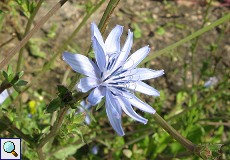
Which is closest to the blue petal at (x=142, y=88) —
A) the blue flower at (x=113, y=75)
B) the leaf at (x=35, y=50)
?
the blue flower at (x=113, y=75)

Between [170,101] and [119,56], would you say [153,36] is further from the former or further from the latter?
[119,56]

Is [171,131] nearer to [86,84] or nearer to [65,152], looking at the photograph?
[86,84]

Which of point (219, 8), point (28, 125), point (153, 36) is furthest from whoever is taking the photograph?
point (219, 8)

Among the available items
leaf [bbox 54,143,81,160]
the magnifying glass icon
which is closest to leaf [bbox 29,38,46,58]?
leaf [bbox 54,143,81,160]

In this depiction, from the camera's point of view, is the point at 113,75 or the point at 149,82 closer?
the point at 113,75

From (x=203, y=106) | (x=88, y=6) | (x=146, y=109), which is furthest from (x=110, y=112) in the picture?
(x=203, y=106)

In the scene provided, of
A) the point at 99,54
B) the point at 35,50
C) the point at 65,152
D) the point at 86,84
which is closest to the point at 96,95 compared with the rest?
the point at 86,84

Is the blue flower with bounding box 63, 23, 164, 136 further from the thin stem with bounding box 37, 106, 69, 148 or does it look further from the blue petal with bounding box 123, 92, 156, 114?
the thin stem with bounding box 37, 106, 69, 148
